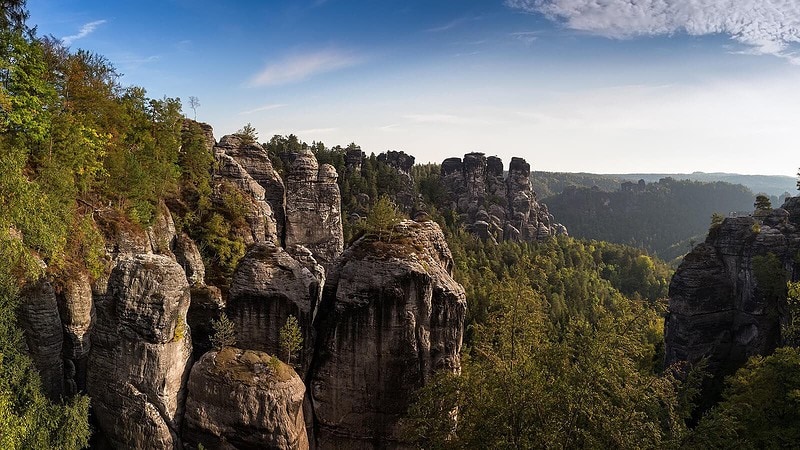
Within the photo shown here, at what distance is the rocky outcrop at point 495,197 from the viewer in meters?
119

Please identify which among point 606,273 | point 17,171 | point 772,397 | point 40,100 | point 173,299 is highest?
point 40,100

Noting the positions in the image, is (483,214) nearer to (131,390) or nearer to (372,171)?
(372,171)

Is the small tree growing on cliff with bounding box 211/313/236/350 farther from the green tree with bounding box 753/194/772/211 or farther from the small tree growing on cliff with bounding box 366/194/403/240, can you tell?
the green tree with bounding box 753/194/772/211

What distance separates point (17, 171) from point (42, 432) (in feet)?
37.2

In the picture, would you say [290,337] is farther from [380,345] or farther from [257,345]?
[380,345]

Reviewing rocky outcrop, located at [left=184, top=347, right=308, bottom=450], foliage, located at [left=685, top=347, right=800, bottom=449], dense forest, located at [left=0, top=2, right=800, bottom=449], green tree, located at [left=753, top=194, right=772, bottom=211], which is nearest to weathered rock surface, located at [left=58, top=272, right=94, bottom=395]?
dense forest, located at [left=0, top=2, right=800, bottom=449]

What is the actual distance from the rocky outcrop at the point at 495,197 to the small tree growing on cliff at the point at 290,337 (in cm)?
9452

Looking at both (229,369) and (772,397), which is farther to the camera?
(772,397)

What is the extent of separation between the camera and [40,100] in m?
24.6

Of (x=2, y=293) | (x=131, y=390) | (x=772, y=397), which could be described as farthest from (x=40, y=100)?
(x=772, y=397)

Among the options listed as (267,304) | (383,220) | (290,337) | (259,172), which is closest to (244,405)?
(290,337)

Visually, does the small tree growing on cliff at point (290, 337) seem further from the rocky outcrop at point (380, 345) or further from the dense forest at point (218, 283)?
the dense forest at point (218, 283)

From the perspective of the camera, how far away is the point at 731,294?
42438 mm

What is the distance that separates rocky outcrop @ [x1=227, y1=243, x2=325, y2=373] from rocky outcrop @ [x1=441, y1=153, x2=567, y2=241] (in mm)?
93620
